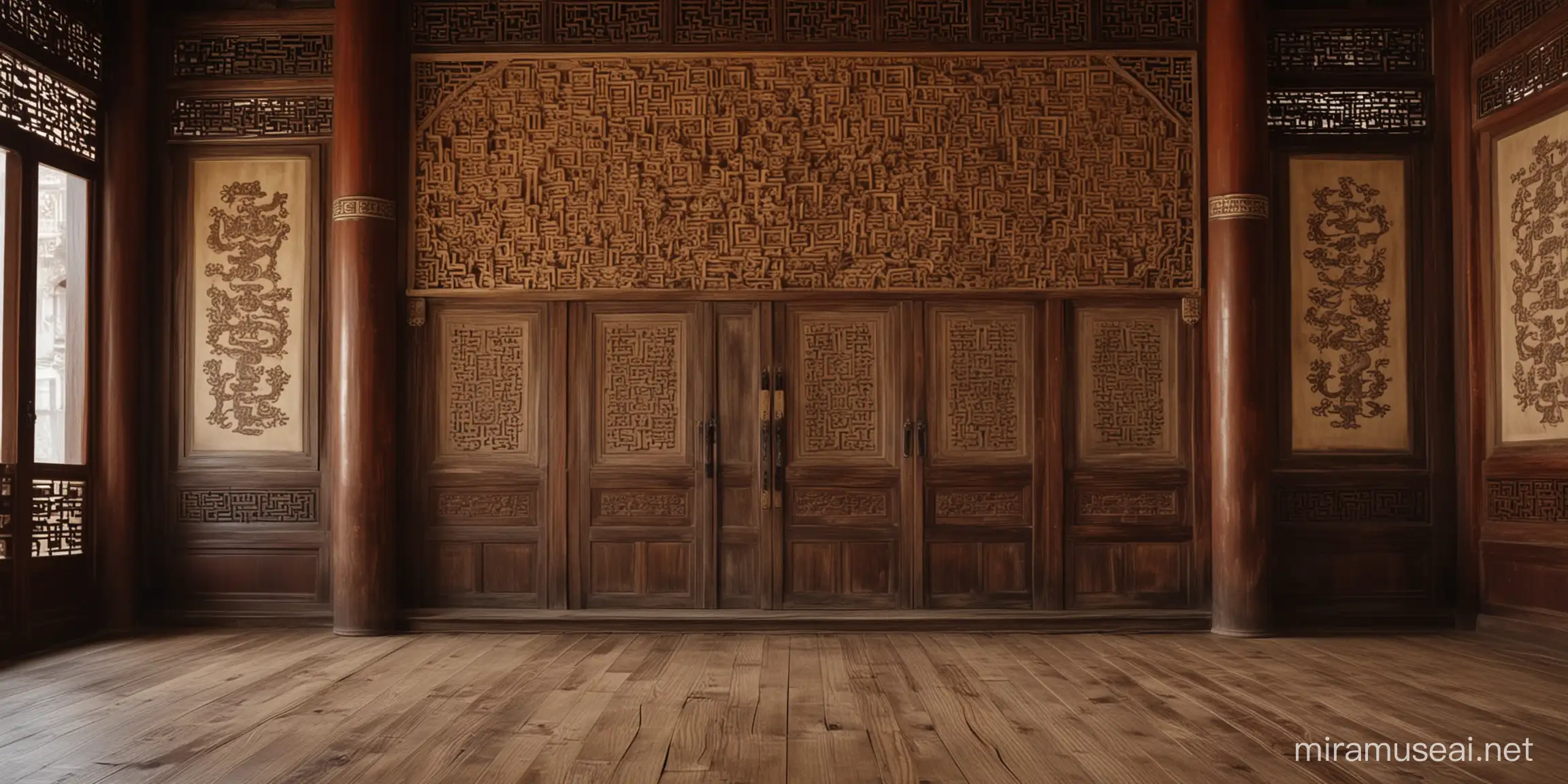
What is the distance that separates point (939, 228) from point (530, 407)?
2195mm

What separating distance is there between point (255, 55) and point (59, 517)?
240cm

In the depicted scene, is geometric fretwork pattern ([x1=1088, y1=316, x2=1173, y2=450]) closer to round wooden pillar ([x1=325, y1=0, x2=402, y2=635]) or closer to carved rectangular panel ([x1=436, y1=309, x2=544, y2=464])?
carved rectangular panel ([x1=436, y1=309, x2=544, y2=464])

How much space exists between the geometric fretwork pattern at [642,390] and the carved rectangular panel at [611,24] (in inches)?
56.0

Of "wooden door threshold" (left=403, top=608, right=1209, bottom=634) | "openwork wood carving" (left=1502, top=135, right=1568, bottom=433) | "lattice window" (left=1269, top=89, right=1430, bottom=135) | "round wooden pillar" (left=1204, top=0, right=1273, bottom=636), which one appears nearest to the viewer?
"openwork wood carving" (left=1502, top=135, right=1568, bottom=433)

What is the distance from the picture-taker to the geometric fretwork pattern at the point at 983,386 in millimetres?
5980

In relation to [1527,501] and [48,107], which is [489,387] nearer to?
[48,107]

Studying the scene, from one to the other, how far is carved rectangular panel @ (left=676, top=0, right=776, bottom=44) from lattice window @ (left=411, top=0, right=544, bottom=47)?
2.34 feet

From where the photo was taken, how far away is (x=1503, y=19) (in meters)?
5.62

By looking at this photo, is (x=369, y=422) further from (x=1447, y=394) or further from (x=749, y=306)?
(x=1447, y=394)

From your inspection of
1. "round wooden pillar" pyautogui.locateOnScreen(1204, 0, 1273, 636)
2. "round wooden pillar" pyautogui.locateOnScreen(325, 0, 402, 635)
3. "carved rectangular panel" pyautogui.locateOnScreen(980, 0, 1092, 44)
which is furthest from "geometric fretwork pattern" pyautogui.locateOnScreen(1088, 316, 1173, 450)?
"round wooden pillar" pyautogui.locateOnScreen(325, 0, 402, 635)

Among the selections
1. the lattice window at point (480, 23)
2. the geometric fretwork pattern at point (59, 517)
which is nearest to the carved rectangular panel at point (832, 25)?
the lattice window at point (480, 23)

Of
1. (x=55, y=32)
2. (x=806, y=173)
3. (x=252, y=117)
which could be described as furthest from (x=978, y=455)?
(x=55, y=32)

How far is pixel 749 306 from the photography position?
6.01 meters

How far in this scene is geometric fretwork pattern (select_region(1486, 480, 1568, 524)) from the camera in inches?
205
